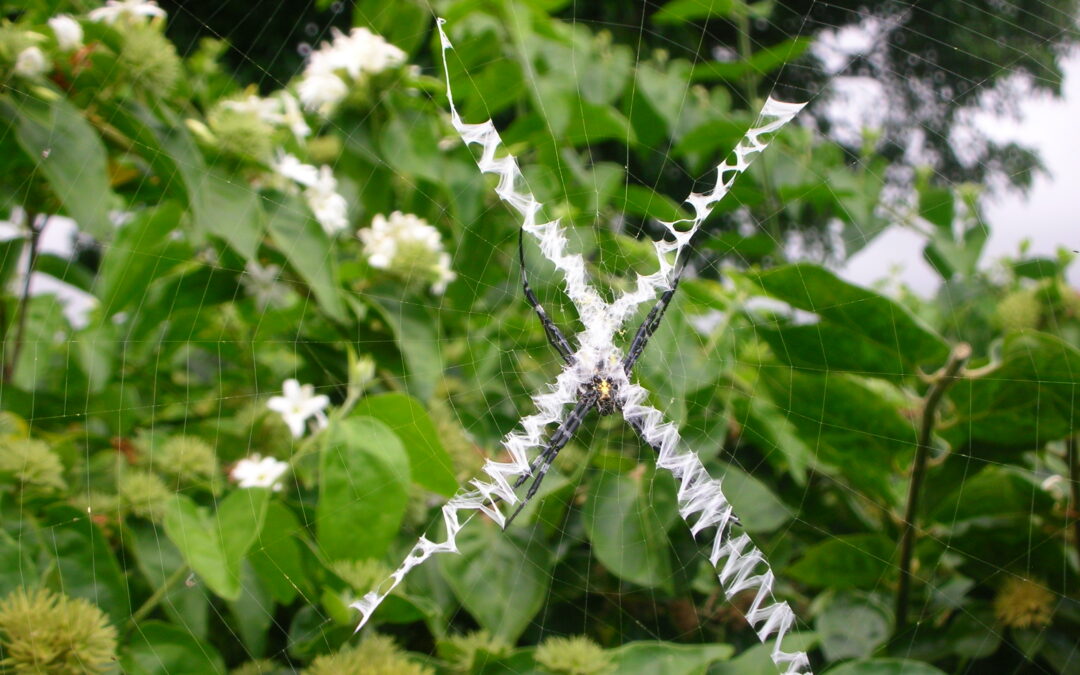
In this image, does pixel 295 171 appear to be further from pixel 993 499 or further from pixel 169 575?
pixel 993 499

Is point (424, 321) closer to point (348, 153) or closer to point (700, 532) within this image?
point (348, 153)

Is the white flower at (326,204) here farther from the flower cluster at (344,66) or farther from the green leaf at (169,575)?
the green leaf at (169,575)

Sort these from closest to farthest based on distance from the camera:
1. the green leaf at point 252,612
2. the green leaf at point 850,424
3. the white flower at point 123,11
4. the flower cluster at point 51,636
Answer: the flower cluster at point 51,636
the green leaf at point 252,612
the green leaf at point 850,424
the white flower at point 123,11

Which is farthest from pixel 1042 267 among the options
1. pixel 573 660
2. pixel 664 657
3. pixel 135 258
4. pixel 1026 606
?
pixel 135 258

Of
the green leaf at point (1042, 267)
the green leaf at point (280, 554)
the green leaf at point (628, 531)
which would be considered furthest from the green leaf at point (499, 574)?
the green leaf at point (1042, 267)

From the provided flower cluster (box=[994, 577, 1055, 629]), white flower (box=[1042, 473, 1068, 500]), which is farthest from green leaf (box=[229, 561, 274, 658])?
white flower (box=[1042, 473, 1068, 500])

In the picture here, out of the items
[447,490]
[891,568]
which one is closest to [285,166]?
[447,490]
